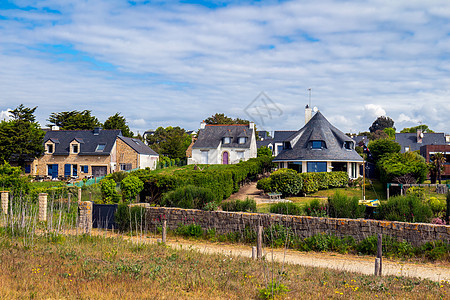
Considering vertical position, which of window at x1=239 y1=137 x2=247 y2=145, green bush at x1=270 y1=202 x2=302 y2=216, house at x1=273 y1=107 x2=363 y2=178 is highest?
window at x1=239 y1=137 x2=247 y2=145

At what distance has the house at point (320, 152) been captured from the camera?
3534cm

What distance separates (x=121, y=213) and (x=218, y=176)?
34.8 ft

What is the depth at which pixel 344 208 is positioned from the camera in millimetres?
14641

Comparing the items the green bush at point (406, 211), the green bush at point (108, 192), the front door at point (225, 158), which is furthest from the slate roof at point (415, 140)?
the green bush at point (406, 211)

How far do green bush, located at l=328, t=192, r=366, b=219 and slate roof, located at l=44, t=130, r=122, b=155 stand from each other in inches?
1621

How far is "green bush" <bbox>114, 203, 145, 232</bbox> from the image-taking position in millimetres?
16203

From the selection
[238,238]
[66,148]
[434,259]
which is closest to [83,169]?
[66,148]

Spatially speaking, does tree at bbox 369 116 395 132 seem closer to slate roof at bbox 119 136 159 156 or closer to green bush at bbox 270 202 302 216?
slate roof at bbox 119 136 159 156

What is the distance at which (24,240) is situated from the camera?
1103cm

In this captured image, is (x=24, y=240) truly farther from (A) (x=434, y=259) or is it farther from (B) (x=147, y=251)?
(A) (x=434, y=259)

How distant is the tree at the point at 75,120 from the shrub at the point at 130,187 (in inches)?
2215

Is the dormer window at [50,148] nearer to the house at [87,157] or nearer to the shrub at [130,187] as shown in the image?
the house at [87,157]

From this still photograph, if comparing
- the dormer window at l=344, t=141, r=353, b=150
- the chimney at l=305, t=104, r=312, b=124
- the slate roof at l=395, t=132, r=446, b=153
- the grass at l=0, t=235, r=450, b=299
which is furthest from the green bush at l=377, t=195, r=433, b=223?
the slate roof at l=395, t=132, r=446, b=153

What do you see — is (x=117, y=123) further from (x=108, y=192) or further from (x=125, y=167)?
(x=108, y=192)
